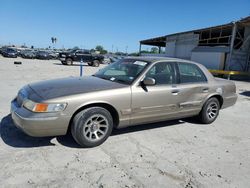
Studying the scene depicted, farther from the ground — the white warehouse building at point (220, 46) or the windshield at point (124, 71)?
the white warehouse building at point (220, 46)

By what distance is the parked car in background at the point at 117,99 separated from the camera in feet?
11.1

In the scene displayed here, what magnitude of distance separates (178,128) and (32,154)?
10.0 ft

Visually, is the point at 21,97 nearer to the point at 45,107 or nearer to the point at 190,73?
the point at 45,107

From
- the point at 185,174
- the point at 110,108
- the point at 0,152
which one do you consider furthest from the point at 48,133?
the point at 185,174

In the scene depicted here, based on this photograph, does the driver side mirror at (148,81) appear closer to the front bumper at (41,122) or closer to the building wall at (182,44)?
the front bumper at (41,122)

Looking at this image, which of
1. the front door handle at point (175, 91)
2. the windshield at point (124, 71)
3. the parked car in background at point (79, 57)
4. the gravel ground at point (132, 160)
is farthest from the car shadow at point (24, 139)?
the parked car in background at point (79, 57)

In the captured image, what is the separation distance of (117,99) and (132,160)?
3.35 feet

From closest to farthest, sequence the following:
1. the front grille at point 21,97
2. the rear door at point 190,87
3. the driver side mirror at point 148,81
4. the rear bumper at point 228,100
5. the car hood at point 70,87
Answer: the car hood at point 70,87 → the front grille at point 21,97 → the driver side mirror at point 148,81 → the rear door at point 190,87 → the rear bumper at point 228,100

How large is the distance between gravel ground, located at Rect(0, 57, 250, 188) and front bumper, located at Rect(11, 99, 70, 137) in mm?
349

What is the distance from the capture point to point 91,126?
12.2 ft

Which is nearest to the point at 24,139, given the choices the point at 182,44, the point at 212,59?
the point at 212,59

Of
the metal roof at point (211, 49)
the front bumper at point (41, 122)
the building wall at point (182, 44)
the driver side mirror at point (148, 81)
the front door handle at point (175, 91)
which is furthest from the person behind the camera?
the building wall at point (182, 44)

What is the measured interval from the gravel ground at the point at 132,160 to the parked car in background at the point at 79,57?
66.7 ft

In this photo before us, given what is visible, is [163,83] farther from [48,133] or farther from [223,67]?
[223,67]
